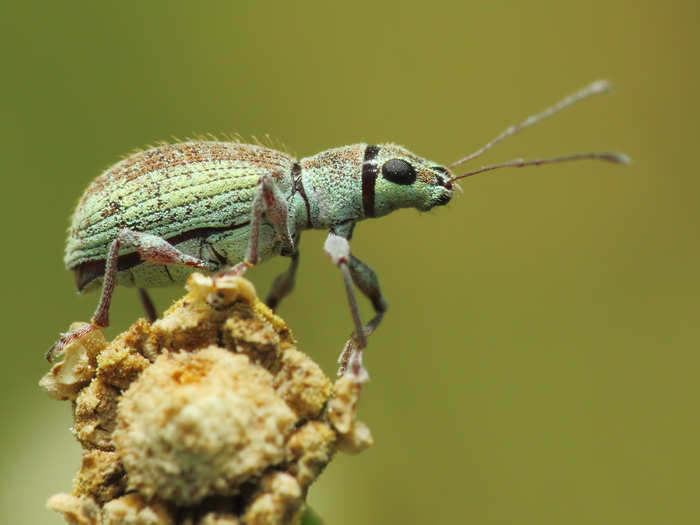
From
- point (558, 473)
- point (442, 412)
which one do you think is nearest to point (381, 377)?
point (442, 412)

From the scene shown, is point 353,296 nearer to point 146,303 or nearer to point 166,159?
point 166,159

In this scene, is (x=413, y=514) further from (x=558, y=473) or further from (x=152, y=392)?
(x=152, y=392)

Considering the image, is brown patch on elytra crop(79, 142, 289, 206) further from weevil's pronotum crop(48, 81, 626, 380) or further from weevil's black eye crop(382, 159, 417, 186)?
Result: weevil's black eye crop(382, 159, 417, 186)

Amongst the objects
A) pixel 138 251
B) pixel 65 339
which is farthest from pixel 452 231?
pixel 65 339

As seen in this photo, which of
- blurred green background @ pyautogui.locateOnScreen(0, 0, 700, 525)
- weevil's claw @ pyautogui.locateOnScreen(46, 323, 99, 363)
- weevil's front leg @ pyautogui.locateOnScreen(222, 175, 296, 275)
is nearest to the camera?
weevil's claw @ pyautogui.locateOnScreen(46, 323, 99, 363)

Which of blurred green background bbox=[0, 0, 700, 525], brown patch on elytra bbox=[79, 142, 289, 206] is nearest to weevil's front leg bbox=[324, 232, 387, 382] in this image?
blurred green background bbox=[0, 0, 700, 525]

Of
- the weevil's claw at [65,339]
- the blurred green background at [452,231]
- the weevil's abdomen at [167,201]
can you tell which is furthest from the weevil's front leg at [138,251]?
the blurred green background at [452,231]

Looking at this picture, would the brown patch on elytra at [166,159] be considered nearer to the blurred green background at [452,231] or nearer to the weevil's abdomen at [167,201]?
the weevil's abdomen at [167,201]
